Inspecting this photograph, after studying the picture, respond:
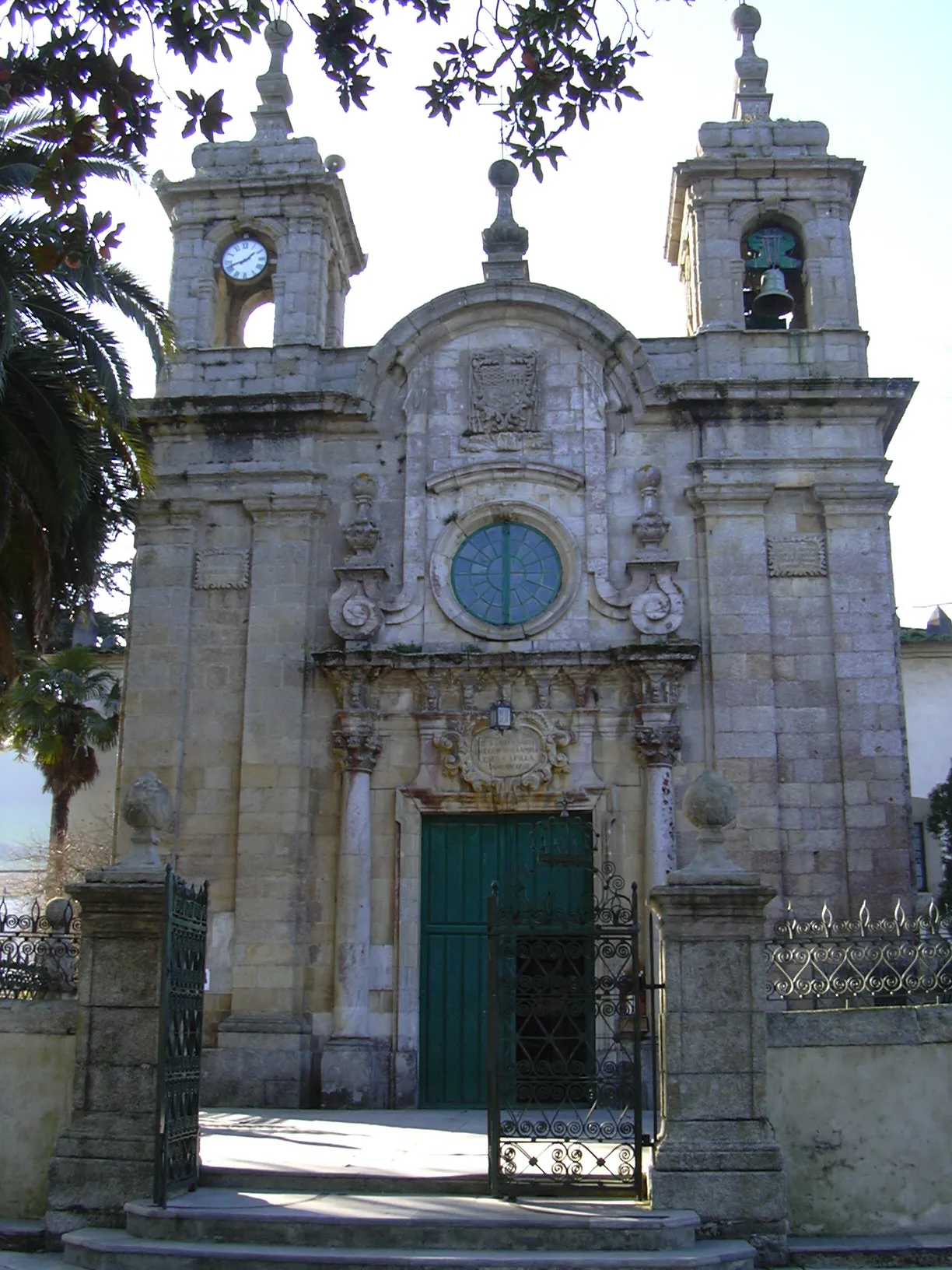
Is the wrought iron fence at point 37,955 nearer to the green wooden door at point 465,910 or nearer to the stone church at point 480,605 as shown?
the stone church at point 480,605

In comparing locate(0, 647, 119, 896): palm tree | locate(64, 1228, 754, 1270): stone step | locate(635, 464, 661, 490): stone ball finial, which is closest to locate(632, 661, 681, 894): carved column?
locate(635, 464, 661, 490): stone ball finial

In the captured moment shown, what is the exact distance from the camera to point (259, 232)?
16.5 metres

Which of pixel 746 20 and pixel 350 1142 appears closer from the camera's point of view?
pixel 350 1142

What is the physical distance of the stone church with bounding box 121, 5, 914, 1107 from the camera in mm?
13828

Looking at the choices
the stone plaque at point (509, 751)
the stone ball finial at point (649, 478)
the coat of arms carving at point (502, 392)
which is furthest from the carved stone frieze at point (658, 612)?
the coat of arms carving at point (502, 392)

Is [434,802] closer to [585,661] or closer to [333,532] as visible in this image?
[585,661]

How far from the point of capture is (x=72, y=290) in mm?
13086

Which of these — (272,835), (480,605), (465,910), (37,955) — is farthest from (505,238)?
(37,955)

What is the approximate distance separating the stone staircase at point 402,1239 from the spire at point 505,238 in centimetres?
1018

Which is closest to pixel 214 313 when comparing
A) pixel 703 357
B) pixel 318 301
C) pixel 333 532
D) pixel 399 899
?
pixel 318 301

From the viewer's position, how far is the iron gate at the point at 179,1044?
28.6ft

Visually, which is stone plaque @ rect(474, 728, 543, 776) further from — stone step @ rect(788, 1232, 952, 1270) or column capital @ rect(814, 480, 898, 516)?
stone step @ rect(788, 1232, 952, 1270)

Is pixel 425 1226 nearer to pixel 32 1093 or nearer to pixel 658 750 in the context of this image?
pixel 32 1093

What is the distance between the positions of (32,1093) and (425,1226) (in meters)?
2.81
